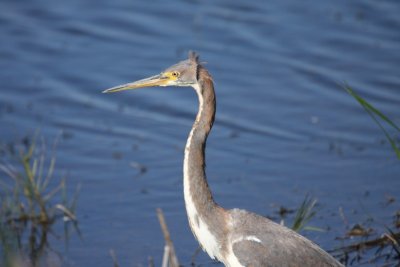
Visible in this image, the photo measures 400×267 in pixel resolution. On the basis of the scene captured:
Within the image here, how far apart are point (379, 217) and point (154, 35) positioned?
517 centimetres

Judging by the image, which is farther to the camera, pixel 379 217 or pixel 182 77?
→ pixel 379 217

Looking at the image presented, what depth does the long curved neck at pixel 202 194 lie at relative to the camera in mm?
5980

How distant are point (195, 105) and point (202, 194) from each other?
4455 millimetres

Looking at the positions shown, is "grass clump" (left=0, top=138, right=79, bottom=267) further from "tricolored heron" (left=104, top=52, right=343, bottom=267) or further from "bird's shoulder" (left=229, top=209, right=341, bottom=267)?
"bird's shoulder" (left=229, top=209, right=341, bottom=267)

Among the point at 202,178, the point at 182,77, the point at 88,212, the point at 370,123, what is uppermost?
the point at 182,77

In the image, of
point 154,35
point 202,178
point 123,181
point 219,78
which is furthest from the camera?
point 154,35

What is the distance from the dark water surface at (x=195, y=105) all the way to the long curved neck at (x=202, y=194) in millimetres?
1306

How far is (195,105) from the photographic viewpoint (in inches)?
409

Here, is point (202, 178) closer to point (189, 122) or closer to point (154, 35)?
point (189, 122)

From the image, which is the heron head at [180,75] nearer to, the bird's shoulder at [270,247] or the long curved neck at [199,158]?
the long curved neck at [199,158]

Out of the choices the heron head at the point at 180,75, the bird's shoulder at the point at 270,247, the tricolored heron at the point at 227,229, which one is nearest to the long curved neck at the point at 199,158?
the tricolored heron at the point at 227,229

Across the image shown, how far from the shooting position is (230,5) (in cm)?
1307

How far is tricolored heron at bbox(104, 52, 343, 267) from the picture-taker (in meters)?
5.81

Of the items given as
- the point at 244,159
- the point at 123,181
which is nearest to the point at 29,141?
the point at 123,181
